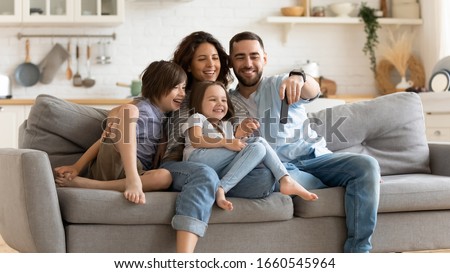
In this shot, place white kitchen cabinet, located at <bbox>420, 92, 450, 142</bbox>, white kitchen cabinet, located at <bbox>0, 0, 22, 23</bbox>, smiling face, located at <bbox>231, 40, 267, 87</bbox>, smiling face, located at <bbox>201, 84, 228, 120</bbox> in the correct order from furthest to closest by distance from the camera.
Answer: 1. white kitchen cabinet, located at <bbox>0, 0, 22, 23</bbox>
2. white kitchen cabinet, located at <bbox>420, 92, 450, 142</bbox>
3. smiling face, located at <bbox>231, 40, 267, 87</bbox>
4. smiling face, located at <bbox>201, 84, 228, 120</bbox>

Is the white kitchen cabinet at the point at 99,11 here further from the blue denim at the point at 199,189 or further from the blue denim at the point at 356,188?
the blue denim at the point at 356,188

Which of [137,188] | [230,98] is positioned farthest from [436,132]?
[137,188]

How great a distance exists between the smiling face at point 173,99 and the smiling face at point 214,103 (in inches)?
4.9

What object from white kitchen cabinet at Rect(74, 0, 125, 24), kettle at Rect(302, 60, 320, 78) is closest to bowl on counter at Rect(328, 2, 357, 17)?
kettle at Rect(302, 60, 320, 78)

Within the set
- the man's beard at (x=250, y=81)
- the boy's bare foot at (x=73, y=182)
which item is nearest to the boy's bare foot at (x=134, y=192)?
the boy's bare foot at (x=73, y=182)

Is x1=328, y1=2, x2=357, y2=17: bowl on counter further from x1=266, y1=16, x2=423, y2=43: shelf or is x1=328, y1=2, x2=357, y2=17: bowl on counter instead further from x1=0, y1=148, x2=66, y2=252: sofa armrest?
x1=0, y1=148, x2=66, y2=252: sofa armrest

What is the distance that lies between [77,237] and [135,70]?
3.62 m

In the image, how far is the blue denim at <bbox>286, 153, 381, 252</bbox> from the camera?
115 inches

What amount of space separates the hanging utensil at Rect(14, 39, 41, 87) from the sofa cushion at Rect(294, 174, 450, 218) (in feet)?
12.2

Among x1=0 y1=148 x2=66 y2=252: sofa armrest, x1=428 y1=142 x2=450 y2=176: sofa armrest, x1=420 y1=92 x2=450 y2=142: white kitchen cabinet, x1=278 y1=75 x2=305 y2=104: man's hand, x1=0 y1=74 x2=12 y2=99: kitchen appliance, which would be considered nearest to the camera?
x1=0 y1=148 x2=66 y2=252: sofa armrest

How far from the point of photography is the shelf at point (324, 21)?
6254mm

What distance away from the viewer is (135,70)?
6.23m

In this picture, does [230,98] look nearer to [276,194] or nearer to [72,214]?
[276,194]

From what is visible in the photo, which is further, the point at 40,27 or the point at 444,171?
the point at 40,27
